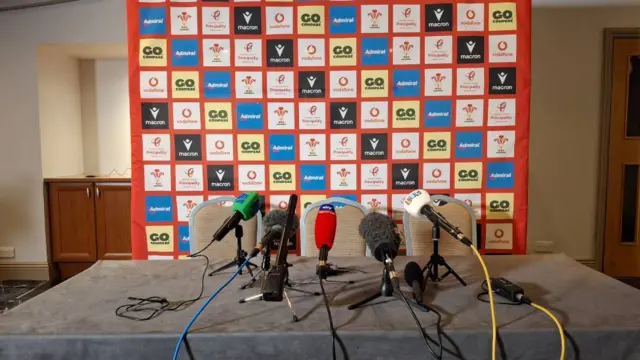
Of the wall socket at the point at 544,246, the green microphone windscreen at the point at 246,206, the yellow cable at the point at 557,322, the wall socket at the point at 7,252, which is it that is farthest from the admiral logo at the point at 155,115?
the wall socket at the point at 544,246

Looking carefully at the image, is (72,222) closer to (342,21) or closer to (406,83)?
(342,21)

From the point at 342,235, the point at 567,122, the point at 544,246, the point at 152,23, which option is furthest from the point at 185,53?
the point at 544,246

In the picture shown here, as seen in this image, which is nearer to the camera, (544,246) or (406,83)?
(406,83)

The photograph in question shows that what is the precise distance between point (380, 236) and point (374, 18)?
1.90 meters

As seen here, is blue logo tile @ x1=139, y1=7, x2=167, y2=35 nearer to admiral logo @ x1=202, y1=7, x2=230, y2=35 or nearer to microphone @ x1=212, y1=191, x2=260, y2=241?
admiral logo @ x1=202, y1=7, x2=230, y2=35

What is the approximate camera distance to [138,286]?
1.50m

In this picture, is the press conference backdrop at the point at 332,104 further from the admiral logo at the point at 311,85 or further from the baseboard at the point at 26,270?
the baseboard at the point at 26,270

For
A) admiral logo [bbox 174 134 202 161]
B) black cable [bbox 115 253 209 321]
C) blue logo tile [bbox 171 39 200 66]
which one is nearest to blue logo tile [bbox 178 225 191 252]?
admiral logo [bbox 174 134 202 161]

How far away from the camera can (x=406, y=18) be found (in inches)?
109

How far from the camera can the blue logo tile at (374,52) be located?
110 inches

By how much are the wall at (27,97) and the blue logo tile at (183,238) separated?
161 centimetres

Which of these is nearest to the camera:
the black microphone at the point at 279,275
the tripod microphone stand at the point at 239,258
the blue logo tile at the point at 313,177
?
the black microphone at the point at 279,275

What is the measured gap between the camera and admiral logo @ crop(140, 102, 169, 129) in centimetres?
284

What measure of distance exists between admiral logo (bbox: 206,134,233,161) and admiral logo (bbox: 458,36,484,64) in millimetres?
1636
